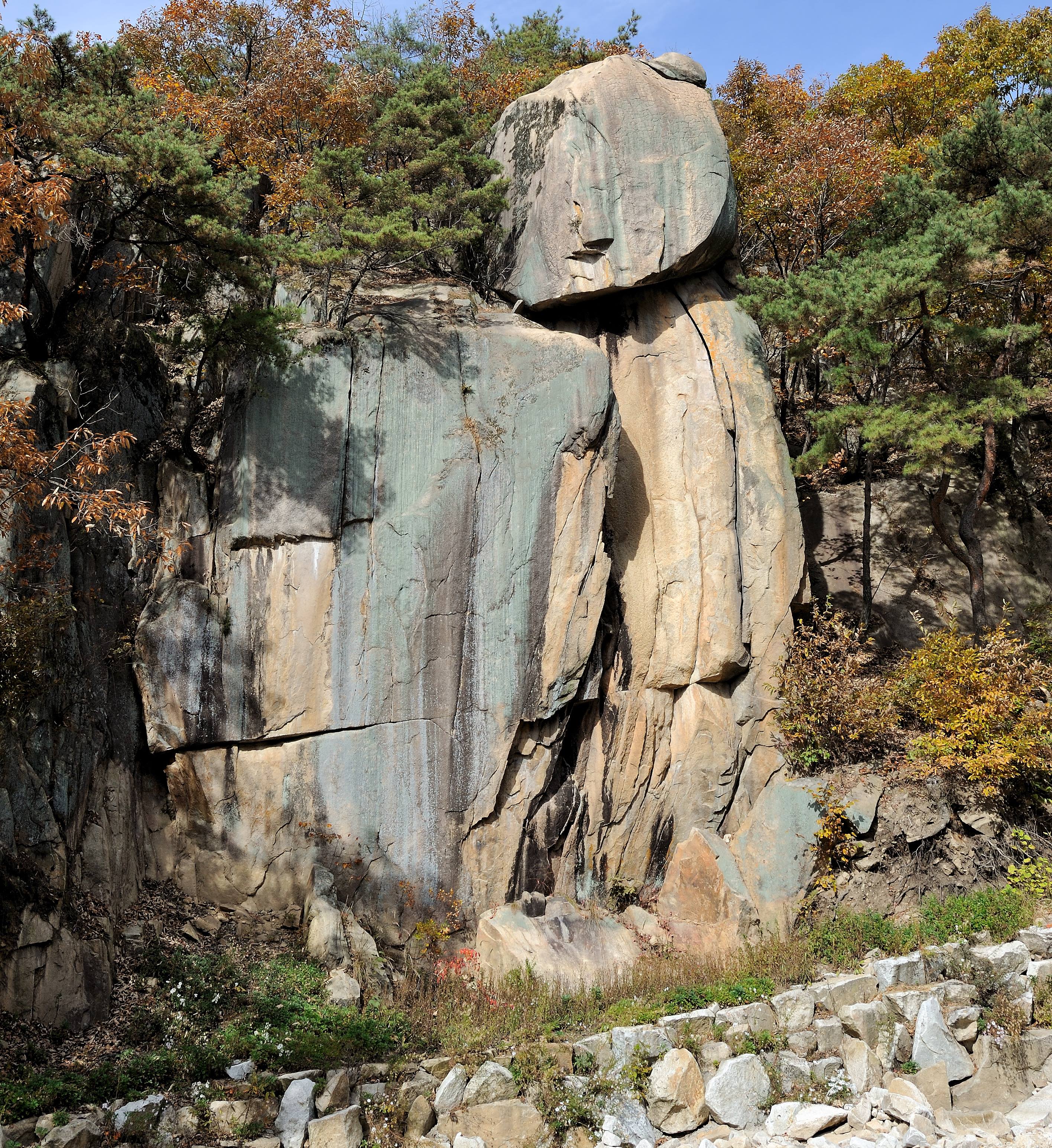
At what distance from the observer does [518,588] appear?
11508 mm

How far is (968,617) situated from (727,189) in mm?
7853

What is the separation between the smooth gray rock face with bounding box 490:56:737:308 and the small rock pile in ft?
30.7

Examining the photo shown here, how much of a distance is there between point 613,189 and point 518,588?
19.5ft

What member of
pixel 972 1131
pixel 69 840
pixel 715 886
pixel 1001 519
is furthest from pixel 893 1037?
pixel 1001 519

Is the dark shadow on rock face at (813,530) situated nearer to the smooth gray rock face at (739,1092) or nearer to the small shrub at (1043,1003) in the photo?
the small shrub at (1043,1003)

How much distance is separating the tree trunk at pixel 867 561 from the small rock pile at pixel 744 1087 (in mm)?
6310

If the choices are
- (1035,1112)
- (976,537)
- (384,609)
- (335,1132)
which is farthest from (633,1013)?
(976,537)

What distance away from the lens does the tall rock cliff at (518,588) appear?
35.6ft

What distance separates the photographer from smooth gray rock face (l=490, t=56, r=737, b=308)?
43.0ft

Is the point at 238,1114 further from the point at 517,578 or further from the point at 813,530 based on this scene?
the point at 813,530

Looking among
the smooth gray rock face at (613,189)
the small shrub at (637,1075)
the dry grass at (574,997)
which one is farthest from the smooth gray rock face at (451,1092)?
the smooth gray rock face at (613,189)

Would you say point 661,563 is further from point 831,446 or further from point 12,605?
point 12,605

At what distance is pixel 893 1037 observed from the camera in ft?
28.9

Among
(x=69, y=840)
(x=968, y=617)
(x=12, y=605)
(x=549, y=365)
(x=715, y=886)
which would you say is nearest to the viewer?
(x=12, y=605)
